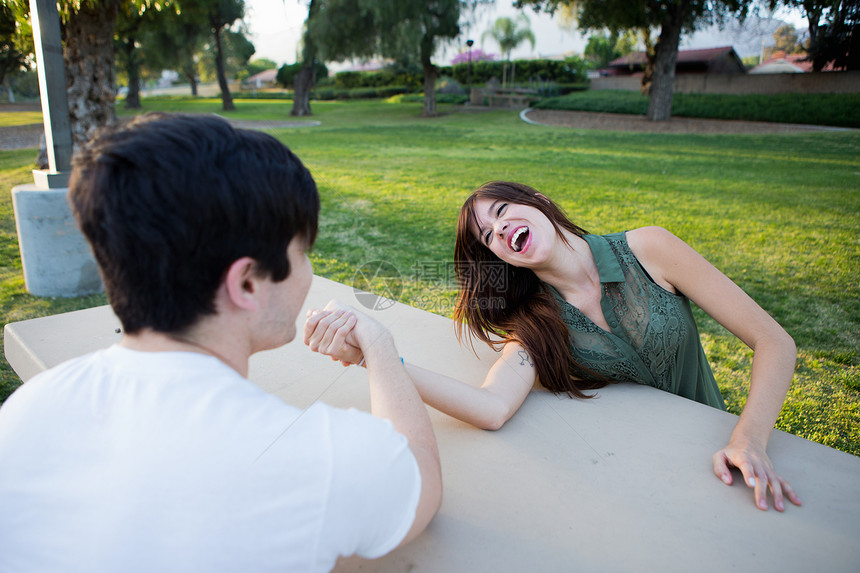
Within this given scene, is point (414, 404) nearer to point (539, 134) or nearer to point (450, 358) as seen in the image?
point (450, 358)

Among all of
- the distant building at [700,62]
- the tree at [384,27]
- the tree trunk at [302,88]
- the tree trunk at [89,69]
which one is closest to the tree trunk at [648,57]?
the tree at [384,27]

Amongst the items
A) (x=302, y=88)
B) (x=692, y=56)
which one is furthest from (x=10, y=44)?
(x=692, y=56)

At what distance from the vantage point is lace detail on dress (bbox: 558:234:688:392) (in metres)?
2.16

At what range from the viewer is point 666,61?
1955 cm

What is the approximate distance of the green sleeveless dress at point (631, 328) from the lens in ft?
7.10

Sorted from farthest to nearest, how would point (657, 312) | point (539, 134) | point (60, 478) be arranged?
point (539, 134)
point (657, 312)
point (60, 478)

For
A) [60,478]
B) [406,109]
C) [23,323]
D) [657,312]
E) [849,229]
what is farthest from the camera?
[406,109]

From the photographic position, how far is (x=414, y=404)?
1404 millimetres

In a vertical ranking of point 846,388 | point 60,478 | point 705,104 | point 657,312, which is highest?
point 705,104

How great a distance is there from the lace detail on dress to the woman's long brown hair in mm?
55

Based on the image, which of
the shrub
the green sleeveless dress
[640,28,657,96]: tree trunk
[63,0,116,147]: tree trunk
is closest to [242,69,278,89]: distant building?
the shrub

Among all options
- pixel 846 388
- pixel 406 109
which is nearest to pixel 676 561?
pixel 846 388

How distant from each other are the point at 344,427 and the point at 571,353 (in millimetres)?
1480

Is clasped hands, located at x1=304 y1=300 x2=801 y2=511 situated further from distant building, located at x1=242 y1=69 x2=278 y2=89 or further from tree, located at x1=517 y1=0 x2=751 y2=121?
distant building, located at x1=242 y1=69 x2=278 y2=89
